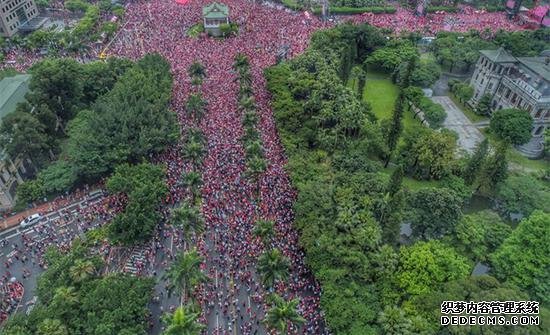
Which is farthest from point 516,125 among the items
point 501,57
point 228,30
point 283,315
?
point 228,30

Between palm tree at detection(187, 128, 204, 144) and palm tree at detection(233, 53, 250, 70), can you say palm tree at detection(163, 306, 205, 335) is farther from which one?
palm tree at detection(233, 53, 250, 70)

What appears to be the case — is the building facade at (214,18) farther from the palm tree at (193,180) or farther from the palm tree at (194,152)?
the palm tree at (193,180)

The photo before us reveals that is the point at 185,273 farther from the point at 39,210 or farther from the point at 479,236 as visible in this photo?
the point at 479,236

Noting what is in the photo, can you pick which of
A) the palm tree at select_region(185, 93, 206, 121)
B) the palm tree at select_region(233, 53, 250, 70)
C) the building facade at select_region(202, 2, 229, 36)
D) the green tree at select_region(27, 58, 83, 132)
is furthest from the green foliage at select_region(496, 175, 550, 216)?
the building facade at select_region(202, 2, 229, 36)

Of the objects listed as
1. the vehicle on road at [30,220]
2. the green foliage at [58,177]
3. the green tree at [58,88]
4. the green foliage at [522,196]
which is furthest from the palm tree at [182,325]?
the green tree at [58,88]

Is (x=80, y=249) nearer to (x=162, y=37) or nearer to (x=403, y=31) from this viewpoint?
(x=162, y=37)

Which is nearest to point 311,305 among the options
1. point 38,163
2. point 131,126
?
point 131,126
